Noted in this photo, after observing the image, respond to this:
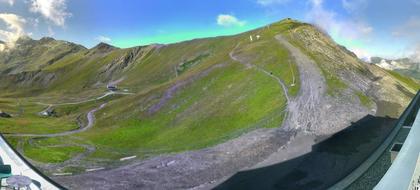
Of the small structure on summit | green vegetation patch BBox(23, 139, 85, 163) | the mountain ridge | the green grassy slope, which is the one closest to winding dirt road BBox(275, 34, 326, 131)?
the mountain ridge

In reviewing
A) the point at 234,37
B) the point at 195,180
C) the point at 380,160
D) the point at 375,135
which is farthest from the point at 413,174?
the point at 234,37

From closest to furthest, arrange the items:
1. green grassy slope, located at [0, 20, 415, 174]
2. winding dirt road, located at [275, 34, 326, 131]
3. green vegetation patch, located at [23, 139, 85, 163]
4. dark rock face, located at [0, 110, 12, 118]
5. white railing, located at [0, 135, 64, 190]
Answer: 1. white railing, located at [0, 135, 64, 190]
2. winding dirt road, located at [275, 34, 326, 131]
3. green grassy slope, located at [0, 20, 415, 174]
4. green vegetation patch, located at [23, 139, 85, 163]
5. dark rock face, located at [0, 110, 12, 118]

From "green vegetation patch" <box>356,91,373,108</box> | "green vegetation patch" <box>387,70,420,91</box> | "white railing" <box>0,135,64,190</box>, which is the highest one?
"green vegetation patch" <box>387,70,420,91</box>

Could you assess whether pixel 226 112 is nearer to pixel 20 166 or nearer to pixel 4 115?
pixel 20 166

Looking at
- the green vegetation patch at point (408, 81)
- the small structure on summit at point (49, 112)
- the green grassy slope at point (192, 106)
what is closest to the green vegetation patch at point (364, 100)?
the green grassy slope at point (192, 106)

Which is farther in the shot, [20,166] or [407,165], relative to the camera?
[20,166]

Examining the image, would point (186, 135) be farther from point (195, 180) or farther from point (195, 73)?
point (195, 73)

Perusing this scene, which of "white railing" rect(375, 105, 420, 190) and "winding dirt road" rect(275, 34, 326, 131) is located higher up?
"winding dirt road" rect(275, 34, 326, 131)

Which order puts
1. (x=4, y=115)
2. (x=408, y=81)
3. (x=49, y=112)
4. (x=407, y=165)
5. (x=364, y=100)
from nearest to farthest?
1. (x=407, y=165)
2. (x=408, y=81)
3. (x=364, y=100)
4. (x=4, y=115)
5. (x=49, y=112)

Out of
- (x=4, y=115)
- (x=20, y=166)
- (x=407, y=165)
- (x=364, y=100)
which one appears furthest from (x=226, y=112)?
(x=4, y=115)

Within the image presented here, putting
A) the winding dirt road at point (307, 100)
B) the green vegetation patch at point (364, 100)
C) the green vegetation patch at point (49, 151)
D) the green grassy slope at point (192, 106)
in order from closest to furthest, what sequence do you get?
the green vegetation patch at point (364, 100) → the winding dirt road at point (307, 100) → the green grassy slope at point (192, 106) → the green vegetation patch at point (49, 151)

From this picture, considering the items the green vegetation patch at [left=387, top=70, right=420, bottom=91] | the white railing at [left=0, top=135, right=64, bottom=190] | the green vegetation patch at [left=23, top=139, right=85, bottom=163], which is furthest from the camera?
the green vegetation patch at [left=23, top=139, right=85, bottom=163]

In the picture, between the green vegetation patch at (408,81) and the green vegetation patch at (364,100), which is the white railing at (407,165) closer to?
the green vegetation patch at (408,81)

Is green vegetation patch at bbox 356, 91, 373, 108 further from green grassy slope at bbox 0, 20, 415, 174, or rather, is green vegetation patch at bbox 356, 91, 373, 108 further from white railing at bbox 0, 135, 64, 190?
white railing at bbox 0, 135, 64, 190
